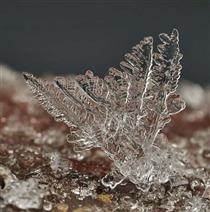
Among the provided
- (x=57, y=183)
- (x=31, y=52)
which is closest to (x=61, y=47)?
(x=31, y=52)

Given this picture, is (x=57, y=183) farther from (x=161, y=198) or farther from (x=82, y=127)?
(x=161, y=198)

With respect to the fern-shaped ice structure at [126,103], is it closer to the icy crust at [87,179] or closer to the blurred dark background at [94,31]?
the icy crust at [87,179]

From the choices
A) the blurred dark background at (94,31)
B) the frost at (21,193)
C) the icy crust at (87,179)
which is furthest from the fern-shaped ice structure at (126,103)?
the blurred dark background at (94,31)

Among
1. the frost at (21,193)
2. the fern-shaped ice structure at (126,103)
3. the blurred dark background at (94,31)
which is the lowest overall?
the frost at (21,193)

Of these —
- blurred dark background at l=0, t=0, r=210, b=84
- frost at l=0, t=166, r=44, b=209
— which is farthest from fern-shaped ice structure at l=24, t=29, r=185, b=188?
blurred dark background at l=0, t=0, r=210, b=84

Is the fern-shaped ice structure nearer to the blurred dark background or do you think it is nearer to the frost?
the frost

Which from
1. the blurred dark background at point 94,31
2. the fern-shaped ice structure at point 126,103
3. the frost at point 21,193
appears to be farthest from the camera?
the blurred dark background at point 94,31
